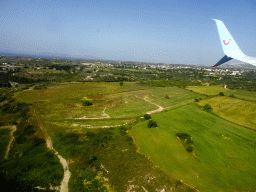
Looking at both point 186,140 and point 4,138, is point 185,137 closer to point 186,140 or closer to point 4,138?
point 186,140

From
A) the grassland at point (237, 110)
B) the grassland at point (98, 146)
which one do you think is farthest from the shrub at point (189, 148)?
the grassland at point (237, 110)

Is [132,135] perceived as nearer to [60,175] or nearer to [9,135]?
[60,175]

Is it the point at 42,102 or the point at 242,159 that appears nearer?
the point at 242,159

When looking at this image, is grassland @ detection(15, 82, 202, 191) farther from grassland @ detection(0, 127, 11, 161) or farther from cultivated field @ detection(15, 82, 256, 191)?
grassland @ detection(0, 127, 11, 161)

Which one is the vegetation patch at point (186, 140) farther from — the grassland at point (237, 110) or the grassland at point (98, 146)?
the grassland at point (237, 110)

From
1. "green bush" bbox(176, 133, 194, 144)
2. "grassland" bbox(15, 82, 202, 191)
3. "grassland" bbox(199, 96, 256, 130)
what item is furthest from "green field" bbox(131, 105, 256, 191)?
"grassland" bbox(199, 96, 256, 130)

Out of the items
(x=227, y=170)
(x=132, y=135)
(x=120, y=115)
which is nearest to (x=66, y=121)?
(x=120, y=115)

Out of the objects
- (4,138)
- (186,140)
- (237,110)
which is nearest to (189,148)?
(186,140)
